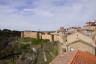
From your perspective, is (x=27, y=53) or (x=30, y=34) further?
(x=30, y=34)

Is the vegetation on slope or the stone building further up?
the stone building

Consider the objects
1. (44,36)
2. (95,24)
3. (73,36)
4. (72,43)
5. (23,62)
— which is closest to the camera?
(72,43)

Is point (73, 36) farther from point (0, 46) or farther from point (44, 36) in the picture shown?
point (44, 36)

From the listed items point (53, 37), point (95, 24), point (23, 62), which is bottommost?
point (23, 62)

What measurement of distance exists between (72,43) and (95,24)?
99.1ft

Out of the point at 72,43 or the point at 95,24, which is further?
the point at 95,24

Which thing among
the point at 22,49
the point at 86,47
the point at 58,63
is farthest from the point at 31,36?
the point at 58,63

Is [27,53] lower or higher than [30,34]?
lower

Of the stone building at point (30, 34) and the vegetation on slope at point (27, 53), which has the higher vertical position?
the stone building at point (30, 34)

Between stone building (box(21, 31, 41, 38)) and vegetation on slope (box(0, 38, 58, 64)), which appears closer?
vegetation on slope (box(0, 38, 58, 64))

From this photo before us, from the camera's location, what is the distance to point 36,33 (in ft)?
209

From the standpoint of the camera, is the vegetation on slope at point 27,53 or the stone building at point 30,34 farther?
the stone building at point 30,34

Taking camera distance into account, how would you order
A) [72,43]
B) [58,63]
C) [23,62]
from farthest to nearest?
[23,62], [72,43], [58,63]

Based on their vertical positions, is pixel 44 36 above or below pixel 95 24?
below
